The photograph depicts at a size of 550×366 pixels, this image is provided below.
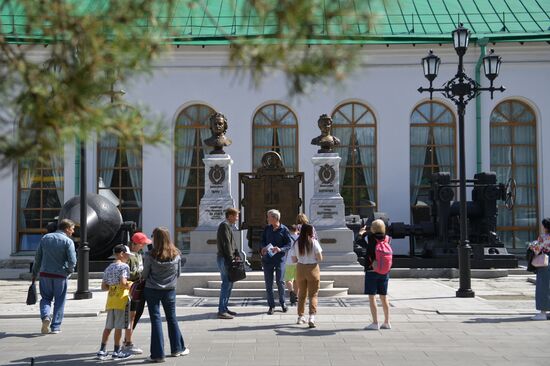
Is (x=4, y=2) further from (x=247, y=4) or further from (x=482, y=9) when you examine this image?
(x=482, y=9)

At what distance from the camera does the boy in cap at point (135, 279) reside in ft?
29.1

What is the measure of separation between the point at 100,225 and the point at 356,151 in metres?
9.73

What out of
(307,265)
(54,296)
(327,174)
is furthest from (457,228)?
(54,296)

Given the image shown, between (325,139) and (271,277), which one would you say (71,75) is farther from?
(325,139)

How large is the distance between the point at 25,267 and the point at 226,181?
1066cm

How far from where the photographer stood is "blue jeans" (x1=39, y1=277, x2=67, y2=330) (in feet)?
34.4

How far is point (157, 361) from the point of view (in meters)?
8.36

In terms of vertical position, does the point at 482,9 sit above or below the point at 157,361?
above

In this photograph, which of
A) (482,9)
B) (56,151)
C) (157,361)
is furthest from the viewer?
(482,9)

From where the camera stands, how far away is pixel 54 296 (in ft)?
34.8

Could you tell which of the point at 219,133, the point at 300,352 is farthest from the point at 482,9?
the point at 300,352

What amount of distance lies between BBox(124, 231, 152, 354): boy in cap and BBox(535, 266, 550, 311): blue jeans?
21.2 ft

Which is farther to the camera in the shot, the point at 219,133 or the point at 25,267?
the point at 25,267

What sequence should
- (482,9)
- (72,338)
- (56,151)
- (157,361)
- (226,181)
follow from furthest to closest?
(482,9)
(226,181)
(72,338)
(157,361)
(56,151)
